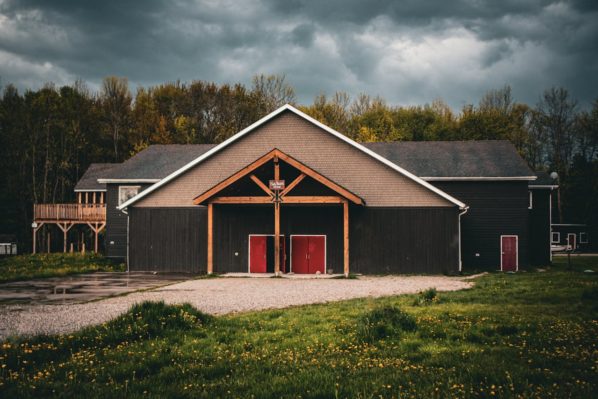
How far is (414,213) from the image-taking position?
89.0 feet

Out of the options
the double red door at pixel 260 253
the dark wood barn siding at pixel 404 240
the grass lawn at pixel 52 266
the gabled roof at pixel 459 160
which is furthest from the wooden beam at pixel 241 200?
the gabled roof at pixel 459 160

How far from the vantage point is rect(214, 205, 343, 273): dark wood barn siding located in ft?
92.7

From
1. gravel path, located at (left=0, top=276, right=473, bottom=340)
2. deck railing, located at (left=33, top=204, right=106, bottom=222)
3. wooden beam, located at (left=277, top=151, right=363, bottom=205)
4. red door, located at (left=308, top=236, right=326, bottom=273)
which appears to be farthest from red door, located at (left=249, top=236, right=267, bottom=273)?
deck railing, located at (left=33, top=204, right=106, bottom=222)

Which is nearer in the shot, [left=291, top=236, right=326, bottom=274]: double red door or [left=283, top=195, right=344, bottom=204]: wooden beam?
[left=283, top=195, right=344, bottom=204]: wooden beam

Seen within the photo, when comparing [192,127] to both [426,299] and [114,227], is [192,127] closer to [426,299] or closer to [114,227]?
[114,227]

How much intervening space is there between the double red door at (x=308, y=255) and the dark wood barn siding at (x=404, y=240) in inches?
66.5

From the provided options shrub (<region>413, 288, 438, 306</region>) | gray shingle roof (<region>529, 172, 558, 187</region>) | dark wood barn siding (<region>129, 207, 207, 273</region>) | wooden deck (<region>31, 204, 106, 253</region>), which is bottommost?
shrub (<region>413, 288, 438, 306</region>)

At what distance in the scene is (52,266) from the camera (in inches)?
1174

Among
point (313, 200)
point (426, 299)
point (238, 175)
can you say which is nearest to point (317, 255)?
point (313, 200)

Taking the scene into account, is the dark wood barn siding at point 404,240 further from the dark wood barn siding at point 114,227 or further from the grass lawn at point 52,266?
the dark wood barn siding at point 114,227

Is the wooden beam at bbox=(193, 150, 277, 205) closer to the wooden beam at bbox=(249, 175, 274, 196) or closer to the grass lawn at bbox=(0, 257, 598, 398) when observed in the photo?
the wooden beam at bbox=(249, 175, 274, 196)

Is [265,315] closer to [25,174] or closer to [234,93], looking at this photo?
[25,174]

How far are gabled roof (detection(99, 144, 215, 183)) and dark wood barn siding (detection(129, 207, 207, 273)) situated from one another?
5223mm

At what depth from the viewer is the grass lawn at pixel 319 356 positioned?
666 centimetres
